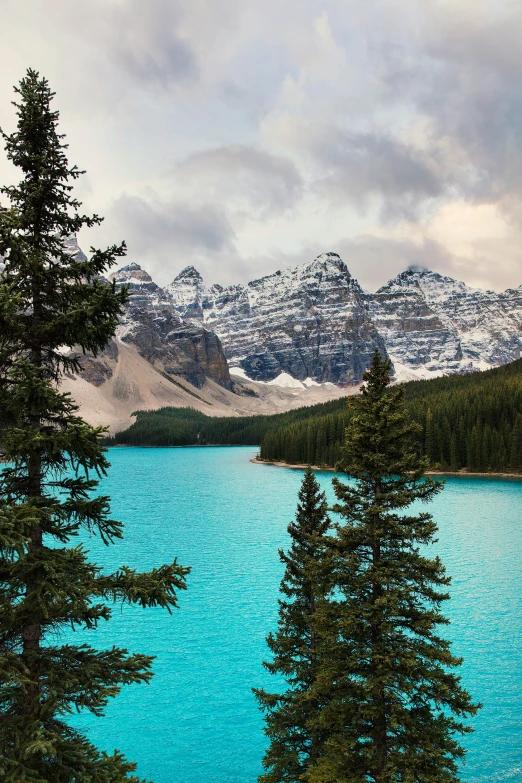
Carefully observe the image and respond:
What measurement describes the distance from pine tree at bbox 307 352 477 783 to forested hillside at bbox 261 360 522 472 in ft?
323

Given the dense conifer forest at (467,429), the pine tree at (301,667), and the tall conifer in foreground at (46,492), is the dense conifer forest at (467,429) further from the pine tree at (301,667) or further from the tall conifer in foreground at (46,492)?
the tall conifer in foreground at (46,492)

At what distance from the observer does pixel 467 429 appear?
412ft

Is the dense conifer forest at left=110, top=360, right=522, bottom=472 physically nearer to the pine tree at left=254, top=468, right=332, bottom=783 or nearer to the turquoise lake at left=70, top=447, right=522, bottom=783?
the turquoise lake at left=70, top=447, right=522, bottom=783

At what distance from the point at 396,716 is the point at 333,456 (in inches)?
5160

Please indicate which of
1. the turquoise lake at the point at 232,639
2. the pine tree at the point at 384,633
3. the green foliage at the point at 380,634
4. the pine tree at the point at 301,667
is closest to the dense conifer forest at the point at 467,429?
the turquoise lake at the point at 232,639

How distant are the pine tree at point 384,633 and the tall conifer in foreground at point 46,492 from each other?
6789mm

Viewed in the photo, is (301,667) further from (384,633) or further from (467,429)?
(467,429)

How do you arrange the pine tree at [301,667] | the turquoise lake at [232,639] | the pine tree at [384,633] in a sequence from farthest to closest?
the turquoise lake at [232,639], the pine tree at [301,667], the pine tree at [384,633]

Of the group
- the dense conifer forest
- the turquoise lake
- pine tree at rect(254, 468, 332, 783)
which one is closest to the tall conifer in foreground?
pine tree at rect(254, 468, 332, 783)

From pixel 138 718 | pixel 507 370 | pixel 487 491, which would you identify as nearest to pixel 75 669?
pixel 138 718

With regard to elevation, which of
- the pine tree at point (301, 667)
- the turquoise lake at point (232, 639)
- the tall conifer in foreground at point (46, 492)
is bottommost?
the turquoise lake at point (232, 639)

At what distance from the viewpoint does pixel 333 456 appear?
470 feet

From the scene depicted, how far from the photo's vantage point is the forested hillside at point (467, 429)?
121250 mm

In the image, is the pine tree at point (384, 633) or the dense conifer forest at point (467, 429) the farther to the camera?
the dense conifer forest at point (467, 429)
